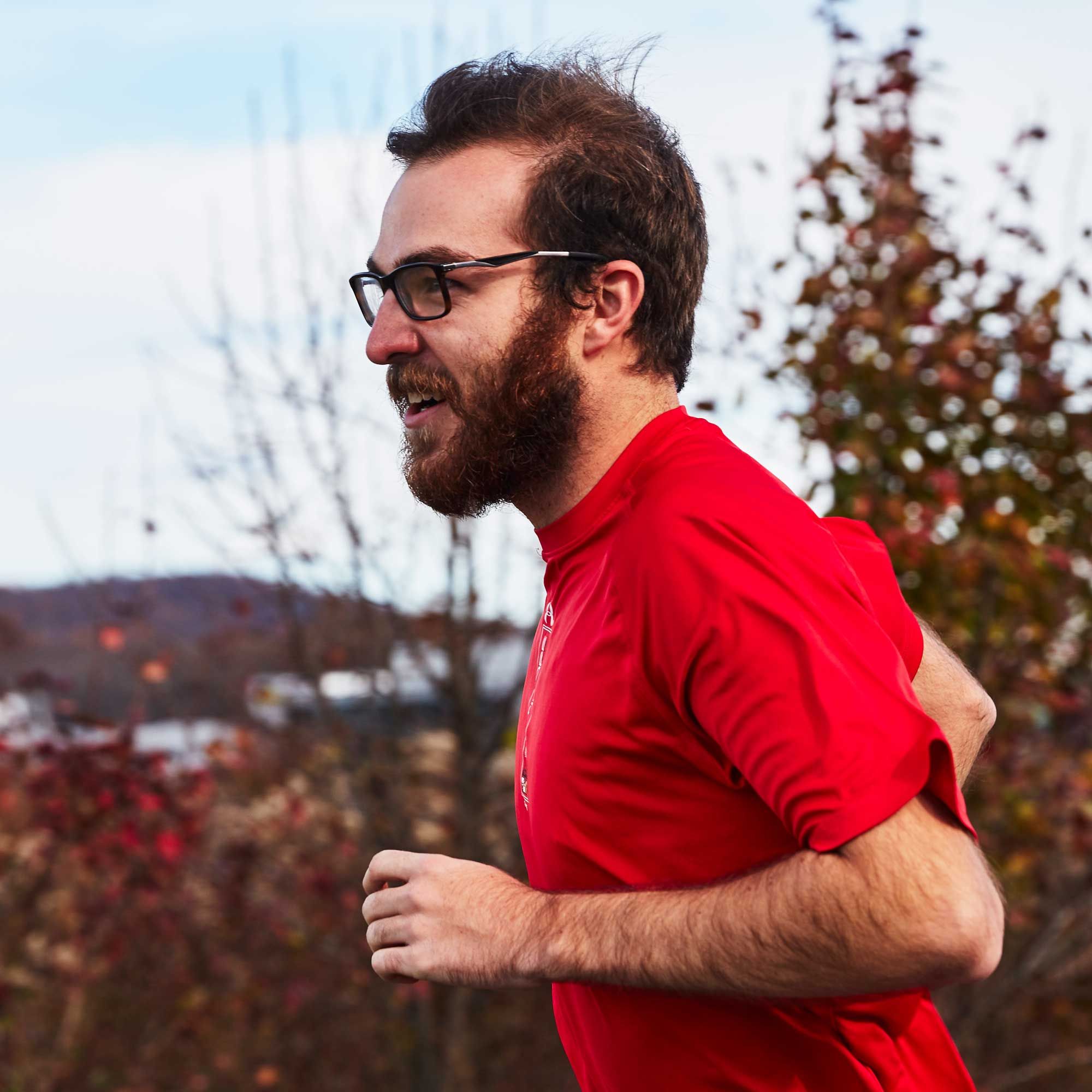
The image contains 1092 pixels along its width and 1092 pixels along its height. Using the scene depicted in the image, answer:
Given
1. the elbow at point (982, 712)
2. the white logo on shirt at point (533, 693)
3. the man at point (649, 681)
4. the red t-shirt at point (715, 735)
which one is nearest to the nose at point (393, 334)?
the man at point (649, 681)

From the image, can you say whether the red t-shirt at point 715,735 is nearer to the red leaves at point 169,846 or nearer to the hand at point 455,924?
the hand at point 455,924

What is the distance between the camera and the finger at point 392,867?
1.67 meters

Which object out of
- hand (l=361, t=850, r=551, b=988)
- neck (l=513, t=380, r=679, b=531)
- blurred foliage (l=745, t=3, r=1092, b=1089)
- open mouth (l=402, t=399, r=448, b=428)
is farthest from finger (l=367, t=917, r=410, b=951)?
blurred foliage (l=745, t=3, r=1092, b=1089)

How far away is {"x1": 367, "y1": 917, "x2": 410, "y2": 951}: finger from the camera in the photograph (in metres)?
1.63

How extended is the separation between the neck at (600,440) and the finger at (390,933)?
0.66 metres

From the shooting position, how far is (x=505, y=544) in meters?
4.50

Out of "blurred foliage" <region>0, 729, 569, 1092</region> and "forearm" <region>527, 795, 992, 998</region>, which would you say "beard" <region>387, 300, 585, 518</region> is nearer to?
"forearm" <region>527, 795, 992, 998</region>

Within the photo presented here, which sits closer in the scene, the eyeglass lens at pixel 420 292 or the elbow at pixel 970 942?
the elbow at pixel 970 942

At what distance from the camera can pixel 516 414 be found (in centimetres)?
188

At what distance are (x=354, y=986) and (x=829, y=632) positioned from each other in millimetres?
4415

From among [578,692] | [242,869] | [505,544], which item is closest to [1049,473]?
[505,544]

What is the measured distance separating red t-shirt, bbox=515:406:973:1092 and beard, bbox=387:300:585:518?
4.1 inches

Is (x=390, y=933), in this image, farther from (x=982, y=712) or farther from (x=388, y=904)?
(x=982, y=712)

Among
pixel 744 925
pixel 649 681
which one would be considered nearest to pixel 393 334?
pixel 649 681
